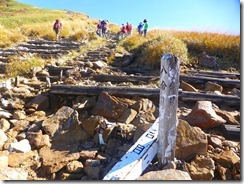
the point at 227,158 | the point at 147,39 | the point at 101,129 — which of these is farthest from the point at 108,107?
the point at 147,39

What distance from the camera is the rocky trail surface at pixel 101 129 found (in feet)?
12.7

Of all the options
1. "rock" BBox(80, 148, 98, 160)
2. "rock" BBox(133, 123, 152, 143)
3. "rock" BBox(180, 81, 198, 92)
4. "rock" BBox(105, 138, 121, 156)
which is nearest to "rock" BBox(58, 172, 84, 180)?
"rock" BBox(80, 148, 98, 160)

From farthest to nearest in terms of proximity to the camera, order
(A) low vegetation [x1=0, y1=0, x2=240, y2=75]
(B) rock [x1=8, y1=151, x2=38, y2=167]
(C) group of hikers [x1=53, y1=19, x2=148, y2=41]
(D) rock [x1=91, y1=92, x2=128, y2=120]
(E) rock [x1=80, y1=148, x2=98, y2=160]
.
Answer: (C) group of hikers [x1=53, y1=19, x2=148, y2=41], (A) low vegetation [x1=0, y1=0, x2=240, y2=75], (D) rock [x1=91, y1=92, x2=128, y2=120], (E) rock [x1=80, y1=148, x2=98, y2=160], (B) rock [x1=8, y1=151, x2=38, y2=167]

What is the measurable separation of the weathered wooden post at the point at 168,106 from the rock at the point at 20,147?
6.98 ft

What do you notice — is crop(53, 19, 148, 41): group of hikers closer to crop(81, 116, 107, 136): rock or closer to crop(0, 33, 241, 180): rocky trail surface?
crop(0, 33, 241, 180): rocky trail surface

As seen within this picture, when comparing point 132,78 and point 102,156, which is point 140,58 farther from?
point 102,156

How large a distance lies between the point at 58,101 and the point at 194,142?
11.4 ft

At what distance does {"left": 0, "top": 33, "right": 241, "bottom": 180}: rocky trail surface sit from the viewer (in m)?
3.86

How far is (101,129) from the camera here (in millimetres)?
4680

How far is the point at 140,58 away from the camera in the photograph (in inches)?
404

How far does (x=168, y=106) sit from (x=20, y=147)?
8.01 ft

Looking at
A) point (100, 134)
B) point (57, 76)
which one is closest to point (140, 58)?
point (57, 76)

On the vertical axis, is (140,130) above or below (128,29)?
below

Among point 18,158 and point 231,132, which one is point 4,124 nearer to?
point 18,158
